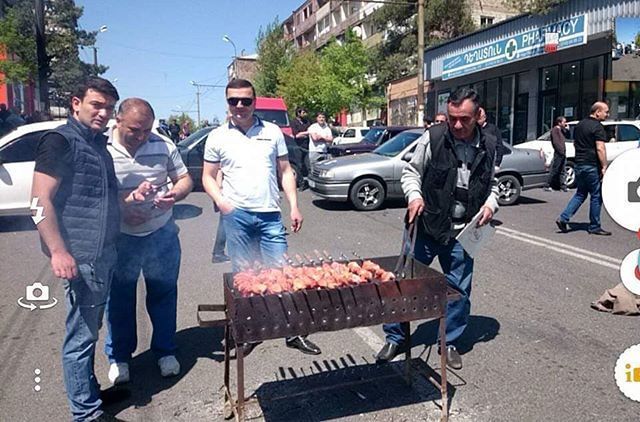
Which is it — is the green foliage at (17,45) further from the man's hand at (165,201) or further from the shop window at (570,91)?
the shop window at (570,91)

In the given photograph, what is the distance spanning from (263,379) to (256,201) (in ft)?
4.20

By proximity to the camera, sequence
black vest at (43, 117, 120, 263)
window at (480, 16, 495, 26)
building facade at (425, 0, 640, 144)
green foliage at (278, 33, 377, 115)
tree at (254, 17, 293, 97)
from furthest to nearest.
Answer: tree at (254, 17, 293, 97) < green foliage at (278, 33, 377, 115) < window at (480, 16, 495, 26) < building facade at (425, 0, 640, 144) < black vest at (43, 117, 120, 263)

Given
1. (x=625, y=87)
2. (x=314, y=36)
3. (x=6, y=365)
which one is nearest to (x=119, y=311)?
(x=6, y=365)

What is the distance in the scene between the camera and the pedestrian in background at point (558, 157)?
1294 cm

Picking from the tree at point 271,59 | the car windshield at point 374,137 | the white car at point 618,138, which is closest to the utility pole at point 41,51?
the car windshield at point 374,137

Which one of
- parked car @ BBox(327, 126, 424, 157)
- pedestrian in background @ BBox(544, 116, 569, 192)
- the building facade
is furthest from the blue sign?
parked car @ BBox(327, 126, 424, 157)

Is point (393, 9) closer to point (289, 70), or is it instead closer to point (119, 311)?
point (289, 70)

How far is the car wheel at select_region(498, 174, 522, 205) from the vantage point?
1161cm

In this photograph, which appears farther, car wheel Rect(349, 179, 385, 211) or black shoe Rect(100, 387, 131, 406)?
car wheel Rect(349, 179, 385, 211)

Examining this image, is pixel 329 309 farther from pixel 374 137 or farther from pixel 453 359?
pixel 374 137

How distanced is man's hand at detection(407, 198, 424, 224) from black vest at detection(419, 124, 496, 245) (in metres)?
0.20

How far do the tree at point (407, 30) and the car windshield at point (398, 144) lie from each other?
25.2 m

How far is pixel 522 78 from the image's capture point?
73.3 ft

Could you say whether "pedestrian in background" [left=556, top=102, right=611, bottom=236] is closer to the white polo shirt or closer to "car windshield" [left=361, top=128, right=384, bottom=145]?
the white polo shirt
